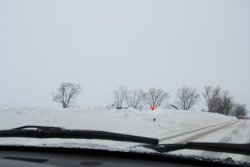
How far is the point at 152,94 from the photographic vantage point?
91.1 m

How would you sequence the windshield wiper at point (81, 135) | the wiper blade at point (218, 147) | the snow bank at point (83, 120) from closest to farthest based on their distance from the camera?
the wiper blade at point (218, 147), the windshield wiper at point (81, 135), the snow bank at point (83, 120)

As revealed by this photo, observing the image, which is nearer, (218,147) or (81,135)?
(218,147)

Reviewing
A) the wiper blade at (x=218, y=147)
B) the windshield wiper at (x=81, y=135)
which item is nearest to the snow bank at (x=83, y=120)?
the windshield wiper at (x=81, y=135)

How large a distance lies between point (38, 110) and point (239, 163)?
13.9 metres

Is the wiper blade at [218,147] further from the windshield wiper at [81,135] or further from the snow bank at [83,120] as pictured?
the snow bank at [83,120]

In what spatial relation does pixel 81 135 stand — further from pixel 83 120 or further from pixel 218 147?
pixel 83 120

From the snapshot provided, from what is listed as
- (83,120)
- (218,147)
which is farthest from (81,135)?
(83,120)

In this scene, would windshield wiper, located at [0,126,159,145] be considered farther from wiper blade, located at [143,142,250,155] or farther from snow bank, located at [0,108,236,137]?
snow bank, located at [0,108,236,137]

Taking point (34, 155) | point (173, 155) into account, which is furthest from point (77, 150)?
point (173, 155)

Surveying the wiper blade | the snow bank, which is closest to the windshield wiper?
the wiper blade

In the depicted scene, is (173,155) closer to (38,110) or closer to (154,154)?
(154,154)

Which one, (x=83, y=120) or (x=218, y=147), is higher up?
(x=218, y=147)

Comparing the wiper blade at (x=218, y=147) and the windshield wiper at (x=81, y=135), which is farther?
the windshield wiper at (x=81, y=135)

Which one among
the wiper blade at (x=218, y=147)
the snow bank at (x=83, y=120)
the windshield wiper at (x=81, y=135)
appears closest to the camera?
the wiper blade at (x=218, y=147)
